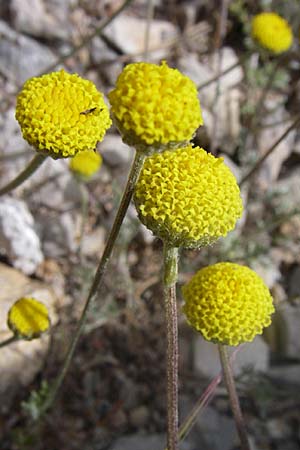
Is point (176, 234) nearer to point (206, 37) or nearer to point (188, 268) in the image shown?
point (188, 268)

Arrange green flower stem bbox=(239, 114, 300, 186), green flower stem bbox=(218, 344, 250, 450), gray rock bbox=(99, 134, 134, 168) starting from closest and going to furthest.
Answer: green flower stem bbox=(218, 344, 250, 450), green flower stem bbox=(239, 114, 300, 186), gray rock bbox=(99, 134, 134, 168)

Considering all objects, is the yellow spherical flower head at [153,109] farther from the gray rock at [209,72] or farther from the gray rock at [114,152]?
the gray rock at [209,72]

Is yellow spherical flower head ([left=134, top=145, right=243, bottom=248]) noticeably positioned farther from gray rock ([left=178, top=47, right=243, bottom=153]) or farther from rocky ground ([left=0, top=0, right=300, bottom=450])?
gray rock ([left=178, top=47, right=243, bottom=153])

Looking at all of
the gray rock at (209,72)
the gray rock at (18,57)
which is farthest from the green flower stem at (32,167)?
the gray rock at (209,72)

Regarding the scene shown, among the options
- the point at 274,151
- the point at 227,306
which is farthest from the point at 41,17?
the point at 227,306

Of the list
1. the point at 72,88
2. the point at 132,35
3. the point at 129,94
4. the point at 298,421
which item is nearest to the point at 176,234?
the point at 129,94

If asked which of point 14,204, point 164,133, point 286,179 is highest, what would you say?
point 286,179

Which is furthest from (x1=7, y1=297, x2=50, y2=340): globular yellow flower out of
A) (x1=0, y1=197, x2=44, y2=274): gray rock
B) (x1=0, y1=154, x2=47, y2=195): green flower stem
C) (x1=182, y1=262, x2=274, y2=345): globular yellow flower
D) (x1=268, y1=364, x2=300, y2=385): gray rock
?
(x1=268, y1=364, x2=300, y2=385): gray rock
